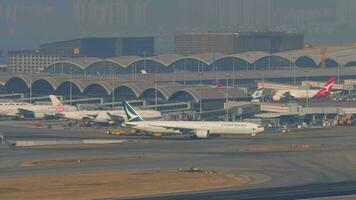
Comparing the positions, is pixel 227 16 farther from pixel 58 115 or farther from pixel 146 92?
pixel 58 115

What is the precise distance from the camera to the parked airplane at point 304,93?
321ft

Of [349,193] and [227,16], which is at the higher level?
[227,16]

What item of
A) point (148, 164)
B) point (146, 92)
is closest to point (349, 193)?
point (148, 164)

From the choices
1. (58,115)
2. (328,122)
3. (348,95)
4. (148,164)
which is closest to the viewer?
(148,164)

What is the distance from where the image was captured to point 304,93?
9956cm

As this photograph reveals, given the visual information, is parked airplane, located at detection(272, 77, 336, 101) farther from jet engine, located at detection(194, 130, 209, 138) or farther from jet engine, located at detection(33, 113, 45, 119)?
jet engine, located at detection(194, 130, 209, 138)

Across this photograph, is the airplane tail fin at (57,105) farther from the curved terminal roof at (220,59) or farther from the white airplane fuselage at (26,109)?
the curved terminal roof at (220,59)

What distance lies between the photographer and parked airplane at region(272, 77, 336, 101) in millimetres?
97750

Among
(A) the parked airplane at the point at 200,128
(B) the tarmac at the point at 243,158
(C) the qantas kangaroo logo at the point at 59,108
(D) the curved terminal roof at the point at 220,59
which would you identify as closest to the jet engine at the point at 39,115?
(C) the qantas kangaroo logo at the point at 59,108

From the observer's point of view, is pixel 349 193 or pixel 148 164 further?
pixel 148 164

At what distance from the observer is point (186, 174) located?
156ft

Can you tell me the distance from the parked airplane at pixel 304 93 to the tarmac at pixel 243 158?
2672 cm

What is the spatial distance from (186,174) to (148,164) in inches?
175

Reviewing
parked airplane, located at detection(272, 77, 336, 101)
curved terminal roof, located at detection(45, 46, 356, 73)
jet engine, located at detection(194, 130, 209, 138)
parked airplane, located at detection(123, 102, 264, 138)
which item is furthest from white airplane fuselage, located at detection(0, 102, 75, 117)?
curved terminal roof, located at detection(45, 46, 356, 73)
